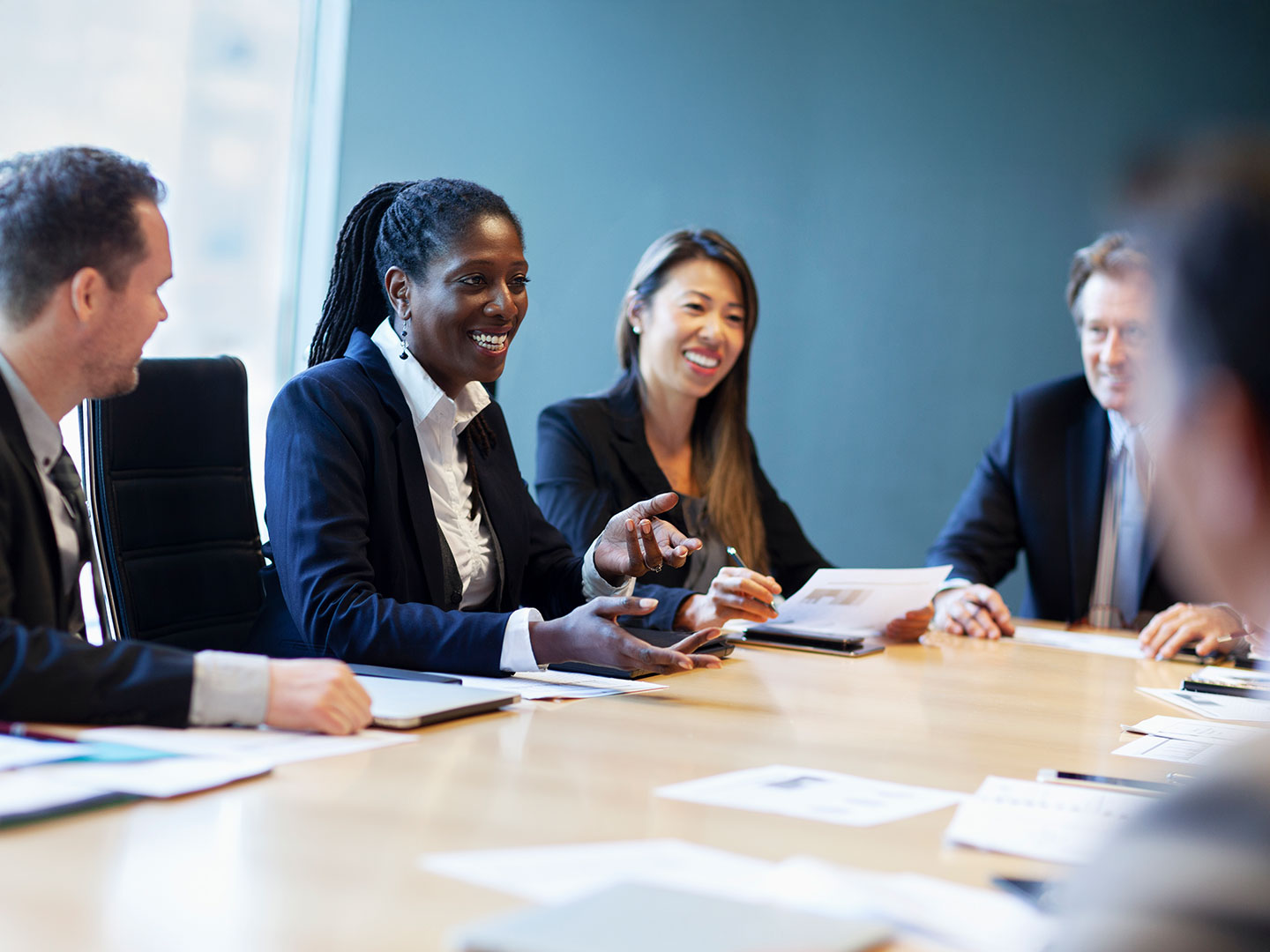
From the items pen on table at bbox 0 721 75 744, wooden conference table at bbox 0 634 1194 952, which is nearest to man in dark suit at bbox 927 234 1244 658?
wooden conference table at bbox 0 634 1194 952

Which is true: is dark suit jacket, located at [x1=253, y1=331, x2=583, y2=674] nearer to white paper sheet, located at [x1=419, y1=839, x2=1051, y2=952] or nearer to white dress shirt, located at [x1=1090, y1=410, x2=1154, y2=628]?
white paper sheet, located at [x1=419, y1=839, x2=1051, y2=952]

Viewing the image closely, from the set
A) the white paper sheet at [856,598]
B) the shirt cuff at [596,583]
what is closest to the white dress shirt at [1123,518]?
the white paper sheet at [856,598]

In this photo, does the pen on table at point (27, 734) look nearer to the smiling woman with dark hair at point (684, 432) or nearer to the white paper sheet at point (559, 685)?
the white paper sheet at point (559, 685)

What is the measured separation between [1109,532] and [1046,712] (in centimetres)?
152

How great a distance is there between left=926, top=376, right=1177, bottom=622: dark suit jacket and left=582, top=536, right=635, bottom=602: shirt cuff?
121cm

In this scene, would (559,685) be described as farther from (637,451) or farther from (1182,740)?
(637,451)

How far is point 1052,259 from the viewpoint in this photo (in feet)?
14.3

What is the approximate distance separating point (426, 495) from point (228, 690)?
0.86 meters

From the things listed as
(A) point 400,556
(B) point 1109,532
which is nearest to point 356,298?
(A) point 400,556

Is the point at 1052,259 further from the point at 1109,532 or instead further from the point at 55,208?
the point at 55,208

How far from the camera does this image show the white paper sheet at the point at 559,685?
166 centimetres

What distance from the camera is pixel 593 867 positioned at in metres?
0.92

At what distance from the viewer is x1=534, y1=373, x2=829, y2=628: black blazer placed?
2.89 metres

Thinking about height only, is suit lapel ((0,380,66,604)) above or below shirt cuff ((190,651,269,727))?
above
